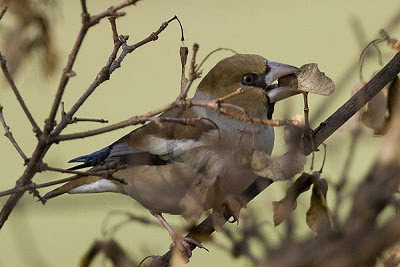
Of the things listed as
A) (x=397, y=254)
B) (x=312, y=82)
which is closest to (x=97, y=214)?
(x=312, y=82)

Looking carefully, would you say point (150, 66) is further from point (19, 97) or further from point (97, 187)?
point (19, 97)

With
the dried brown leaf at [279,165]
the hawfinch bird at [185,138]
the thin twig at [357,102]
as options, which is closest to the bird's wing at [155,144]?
the hawfinch bird at [185,138]

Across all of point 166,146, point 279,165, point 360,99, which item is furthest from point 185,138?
point 279,165

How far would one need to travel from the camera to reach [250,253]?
1.20m

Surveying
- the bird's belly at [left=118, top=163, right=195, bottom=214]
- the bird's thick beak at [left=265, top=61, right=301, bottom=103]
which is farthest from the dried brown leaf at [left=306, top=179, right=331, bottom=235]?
the bird's belly at [left=118, top=163, right=195, bottom=214]

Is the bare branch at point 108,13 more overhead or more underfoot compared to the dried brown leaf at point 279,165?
more overhead

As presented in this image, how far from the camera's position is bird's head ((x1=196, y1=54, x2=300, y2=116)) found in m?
2.91

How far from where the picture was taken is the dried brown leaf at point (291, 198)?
4.93 ft

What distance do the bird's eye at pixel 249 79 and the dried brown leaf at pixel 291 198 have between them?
133cm

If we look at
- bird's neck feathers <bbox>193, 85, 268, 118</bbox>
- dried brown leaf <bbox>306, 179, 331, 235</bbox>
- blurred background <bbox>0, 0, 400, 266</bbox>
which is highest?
dried brown leaf <bbox>306, 179, 331, 235</bbox>

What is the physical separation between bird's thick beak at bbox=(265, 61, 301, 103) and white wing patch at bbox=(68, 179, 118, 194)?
669 millimetres

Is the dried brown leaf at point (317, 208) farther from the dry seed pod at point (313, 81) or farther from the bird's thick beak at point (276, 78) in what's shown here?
the bird's thick beak at point (276, 78)

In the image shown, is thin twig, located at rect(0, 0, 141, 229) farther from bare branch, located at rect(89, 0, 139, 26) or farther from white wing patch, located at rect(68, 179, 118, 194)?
white wing patch, located at rect(68, 179, 118, 194)

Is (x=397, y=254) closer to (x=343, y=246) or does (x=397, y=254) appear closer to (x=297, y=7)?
(x=343, y=246)
